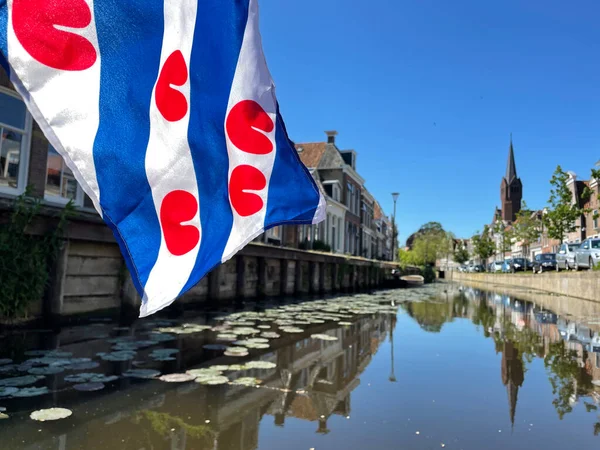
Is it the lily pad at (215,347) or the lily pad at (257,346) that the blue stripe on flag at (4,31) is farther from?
the lily pad at (257,346)

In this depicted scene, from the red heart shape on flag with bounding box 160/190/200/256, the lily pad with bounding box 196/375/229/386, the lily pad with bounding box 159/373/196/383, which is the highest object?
the red heart shape on flag with bounding box 160/190/200/256

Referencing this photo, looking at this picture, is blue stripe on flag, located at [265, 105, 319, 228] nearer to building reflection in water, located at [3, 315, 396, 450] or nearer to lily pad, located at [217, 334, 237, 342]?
building reflection in water, located at [3, 315, 396, 450]

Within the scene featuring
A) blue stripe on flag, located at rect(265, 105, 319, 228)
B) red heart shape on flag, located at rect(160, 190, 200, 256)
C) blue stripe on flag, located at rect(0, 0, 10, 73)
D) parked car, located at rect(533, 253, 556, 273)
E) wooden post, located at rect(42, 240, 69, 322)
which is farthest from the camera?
parked car, located at rect(533, 253, 556, 273)

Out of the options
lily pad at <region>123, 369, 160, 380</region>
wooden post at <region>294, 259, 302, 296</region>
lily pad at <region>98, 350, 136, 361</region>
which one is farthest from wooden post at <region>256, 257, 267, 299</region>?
lily pad at <region>123, 369, 160, 380</region>

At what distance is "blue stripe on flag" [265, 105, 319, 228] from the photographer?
1.70m

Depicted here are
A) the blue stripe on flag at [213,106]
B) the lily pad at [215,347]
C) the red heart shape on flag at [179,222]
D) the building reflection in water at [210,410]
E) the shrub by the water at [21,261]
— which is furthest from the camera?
the shrub by the water at [21,261]

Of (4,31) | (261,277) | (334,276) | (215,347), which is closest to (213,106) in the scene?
(4,31)

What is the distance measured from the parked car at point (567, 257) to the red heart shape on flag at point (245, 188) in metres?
25.5

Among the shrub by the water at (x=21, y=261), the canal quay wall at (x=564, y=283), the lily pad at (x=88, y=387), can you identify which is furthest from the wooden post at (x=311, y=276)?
the lily pad at (x=88, y=387)

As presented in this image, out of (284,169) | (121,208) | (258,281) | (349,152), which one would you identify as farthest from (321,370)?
(349,152)

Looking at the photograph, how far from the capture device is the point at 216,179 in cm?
157

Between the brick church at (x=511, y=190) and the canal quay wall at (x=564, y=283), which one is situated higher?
the brick church at (x=511, y=190)

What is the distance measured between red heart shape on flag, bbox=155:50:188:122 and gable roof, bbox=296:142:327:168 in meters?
29.2

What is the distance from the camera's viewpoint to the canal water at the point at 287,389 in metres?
2.95
